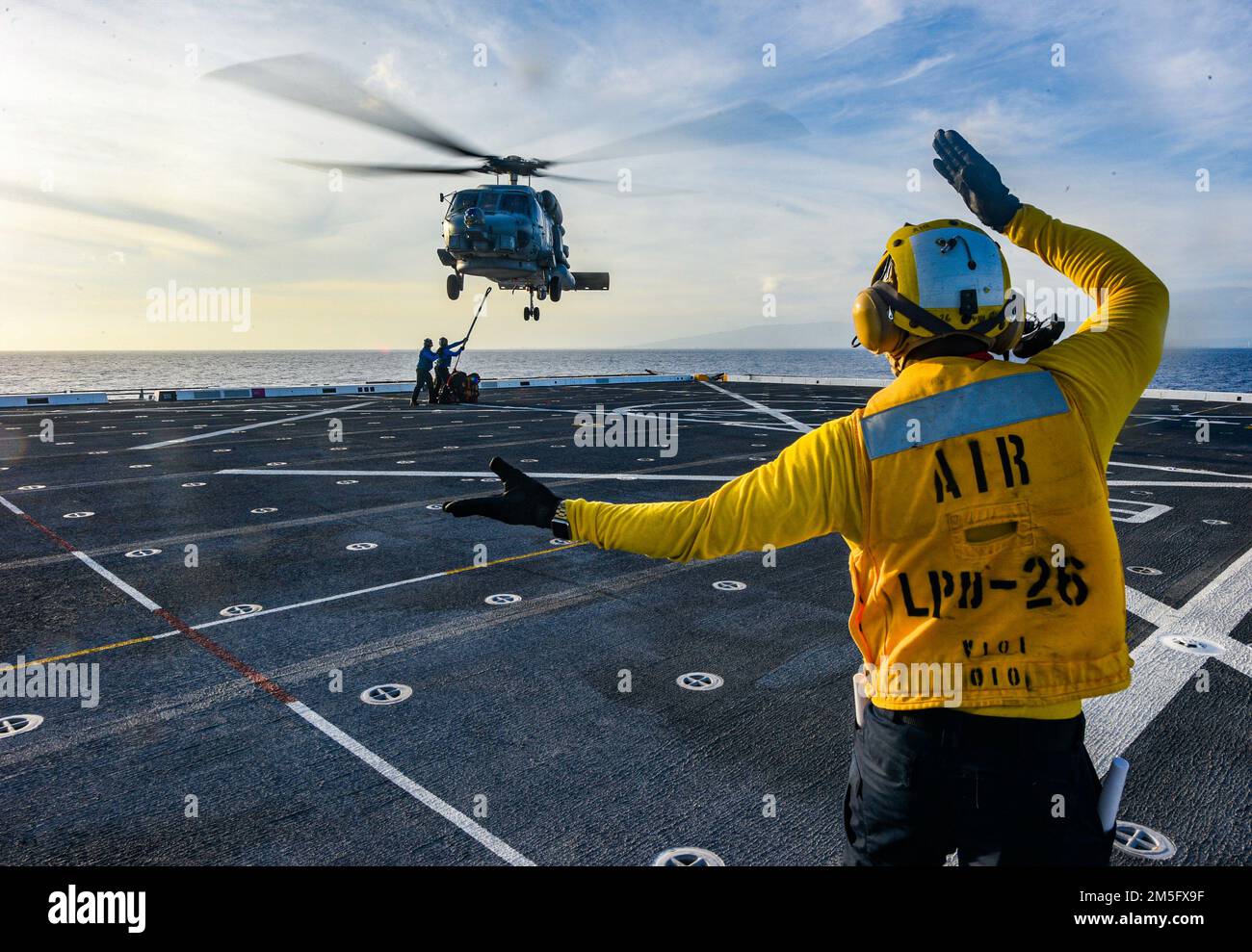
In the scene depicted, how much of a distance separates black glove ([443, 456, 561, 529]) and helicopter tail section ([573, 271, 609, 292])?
34.2 meters

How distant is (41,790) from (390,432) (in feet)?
56.2

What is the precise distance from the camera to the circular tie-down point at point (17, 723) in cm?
468

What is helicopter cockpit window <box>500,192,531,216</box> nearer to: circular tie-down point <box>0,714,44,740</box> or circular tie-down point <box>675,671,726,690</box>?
circular tie-down point <box>675,671,726,690</box>

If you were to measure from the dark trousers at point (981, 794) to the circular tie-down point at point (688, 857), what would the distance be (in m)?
1.32

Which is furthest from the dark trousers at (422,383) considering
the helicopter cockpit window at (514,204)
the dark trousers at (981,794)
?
the dark trousers at (981,794)

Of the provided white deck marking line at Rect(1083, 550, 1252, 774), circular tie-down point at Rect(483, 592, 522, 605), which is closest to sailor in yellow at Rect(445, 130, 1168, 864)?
white deck marking line at Rect(1083, 550, 1252, 774)

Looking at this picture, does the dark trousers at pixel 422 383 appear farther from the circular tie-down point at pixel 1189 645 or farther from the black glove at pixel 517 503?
the black glove at pixel 517 503

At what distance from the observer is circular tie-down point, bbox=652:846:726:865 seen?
3430 mm

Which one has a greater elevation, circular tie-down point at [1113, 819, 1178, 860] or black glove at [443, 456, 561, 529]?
black glove at [443, 456, 561, 529]

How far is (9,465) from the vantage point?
1459 cm

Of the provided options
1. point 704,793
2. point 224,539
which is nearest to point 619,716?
point 704,793

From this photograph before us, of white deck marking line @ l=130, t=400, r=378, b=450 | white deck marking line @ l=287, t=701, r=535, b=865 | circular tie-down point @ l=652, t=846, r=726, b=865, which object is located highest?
→ white deck marking line @ l=130, t=400, r=378, b=450

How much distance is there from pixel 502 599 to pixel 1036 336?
5.53 m
